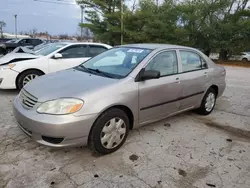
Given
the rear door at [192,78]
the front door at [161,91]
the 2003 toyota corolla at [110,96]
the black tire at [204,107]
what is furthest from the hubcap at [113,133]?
the black tire at [204,107]

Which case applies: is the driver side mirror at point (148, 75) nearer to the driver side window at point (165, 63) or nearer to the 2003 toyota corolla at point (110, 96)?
the 2003 toyota corolla at point (110, 96)

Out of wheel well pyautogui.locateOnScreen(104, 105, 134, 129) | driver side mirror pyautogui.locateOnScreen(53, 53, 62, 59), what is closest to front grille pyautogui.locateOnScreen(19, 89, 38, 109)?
wheel well pyautogui.locateOnScreen(104, 105, 134, 129)

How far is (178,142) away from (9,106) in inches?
133

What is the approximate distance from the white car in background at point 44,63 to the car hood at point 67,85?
8.24 feet

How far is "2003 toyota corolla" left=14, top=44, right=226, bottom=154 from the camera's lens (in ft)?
8.01

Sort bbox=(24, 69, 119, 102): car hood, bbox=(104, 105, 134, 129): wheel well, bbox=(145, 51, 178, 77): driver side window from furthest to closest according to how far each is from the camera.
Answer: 1. bbox=(145, 51, 178, 77): driver side window
2. bbox=(104, 105, 134, 129): wheel well
3. bbox=(24, 69, 119, 102): car hood

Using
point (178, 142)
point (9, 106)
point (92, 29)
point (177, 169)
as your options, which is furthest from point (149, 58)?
point (92, 29)

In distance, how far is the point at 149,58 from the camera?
3.18m

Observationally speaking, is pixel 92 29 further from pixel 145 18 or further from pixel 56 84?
pixel 56 84

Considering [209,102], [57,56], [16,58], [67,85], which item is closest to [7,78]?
[16,58]

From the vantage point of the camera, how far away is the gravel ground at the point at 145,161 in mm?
2303

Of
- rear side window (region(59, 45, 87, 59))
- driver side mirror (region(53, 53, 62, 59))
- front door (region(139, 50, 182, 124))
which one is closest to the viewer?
front door (region(139, 50, 182, 124))

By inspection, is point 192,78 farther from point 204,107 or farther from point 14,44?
point 14,44

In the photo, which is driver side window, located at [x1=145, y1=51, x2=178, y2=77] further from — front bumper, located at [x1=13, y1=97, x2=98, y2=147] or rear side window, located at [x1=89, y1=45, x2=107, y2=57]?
rear side window, located at [x1=89, y1=45, x2=107, y2=57]
